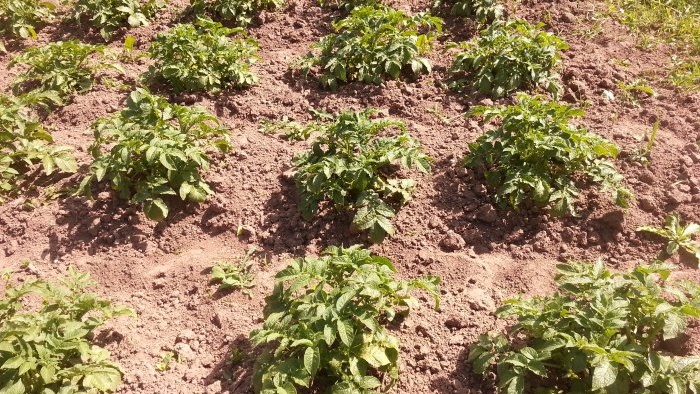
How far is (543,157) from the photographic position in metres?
3.71

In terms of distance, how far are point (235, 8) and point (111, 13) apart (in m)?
1.20

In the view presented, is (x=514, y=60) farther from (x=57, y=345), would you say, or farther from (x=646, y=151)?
(x=57, y=345)

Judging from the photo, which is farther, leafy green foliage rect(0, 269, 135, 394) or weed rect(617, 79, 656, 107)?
weed rect(617, 79, 656, 107)

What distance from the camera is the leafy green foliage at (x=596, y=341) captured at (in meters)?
2.61

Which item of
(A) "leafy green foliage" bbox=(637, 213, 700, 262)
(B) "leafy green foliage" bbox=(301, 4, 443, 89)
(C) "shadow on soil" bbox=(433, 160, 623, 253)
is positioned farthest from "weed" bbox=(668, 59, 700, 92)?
(B) "leafy green foliage" bbox=(301, 4, 443, 89)

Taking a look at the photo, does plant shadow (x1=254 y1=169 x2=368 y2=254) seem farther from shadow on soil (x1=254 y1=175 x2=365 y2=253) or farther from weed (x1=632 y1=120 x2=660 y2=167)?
weed (x1=632 y1=120 x2=660 y2=167)

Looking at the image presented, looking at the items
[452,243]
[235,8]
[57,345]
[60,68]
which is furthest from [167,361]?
[235,8]

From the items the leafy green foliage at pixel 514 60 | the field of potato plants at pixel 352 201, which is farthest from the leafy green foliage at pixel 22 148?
the leafy green foliage at pixel 514 60

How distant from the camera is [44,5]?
6004 mm

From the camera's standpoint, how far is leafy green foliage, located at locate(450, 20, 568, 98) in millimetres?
4562

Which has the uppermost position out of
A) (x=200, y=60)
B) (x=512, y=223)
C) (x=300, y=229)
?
(x=200, y=60)

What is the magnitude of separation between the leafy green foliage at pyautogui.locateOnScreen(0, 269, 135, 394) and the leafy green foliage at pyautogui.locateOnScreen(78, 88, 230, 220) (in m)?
0.78

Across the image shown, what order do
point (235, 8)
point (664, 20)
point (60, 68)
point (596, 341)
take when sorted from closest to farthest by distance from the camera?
1. point (596, 341)
2. point (60, 68)
3. point (664, 20)
4. point (235, 8)

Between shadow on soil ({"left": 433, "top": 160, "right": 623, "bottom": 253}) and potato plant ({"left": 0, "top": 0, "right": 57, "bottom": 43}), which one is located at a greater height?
shadow on soil ({"left": 433, "top": 160, "right": 623, "bottom": 253})
